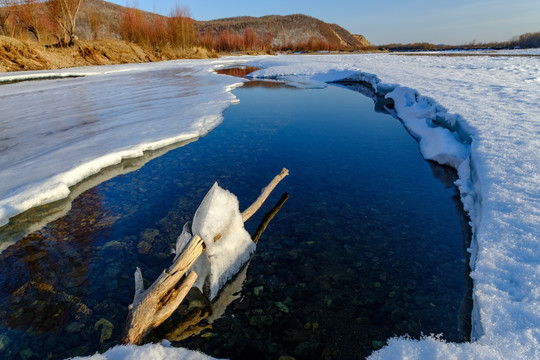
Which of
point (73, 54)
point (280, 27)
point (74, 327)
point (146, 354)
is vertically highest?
point (280, 27)

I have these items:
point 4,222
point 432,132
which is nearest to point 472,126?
point 432,132

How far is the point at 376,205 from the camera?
11.7 feet

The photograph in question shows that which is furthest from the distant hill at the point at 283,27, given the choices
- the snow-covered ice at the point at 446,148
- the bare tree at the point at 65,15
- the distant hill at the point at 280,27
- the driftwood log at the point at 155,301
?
the driftwood log at the point at 155,301

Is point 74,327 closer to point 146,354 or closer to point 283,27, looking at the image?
point 146,354

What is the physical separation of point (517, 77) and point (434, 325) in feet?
35.2

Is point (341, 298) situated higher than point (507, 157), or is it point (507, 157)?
point (507, 157)

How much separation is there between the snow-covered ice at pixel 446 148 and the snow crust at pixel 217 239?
1195 millimetres

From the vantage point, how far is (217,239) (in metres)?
2.32

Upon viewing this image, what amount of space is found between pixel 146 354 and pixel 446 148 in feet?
16.2

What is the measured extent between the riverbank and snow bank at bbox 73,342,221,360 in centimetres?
2107

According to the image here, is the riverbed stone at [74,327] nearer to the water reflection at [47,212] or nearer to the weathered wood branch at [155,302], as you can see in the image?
the weathered wood branch at [155,302]

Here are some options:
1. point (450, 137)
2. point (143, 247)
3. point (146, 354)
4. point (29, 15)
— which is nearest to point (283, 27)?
point (29, 15)

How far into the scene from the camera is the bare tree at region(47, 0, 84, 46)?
2150 centimetres

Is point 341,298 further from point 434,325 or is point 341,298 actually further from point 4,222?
point 4,222
